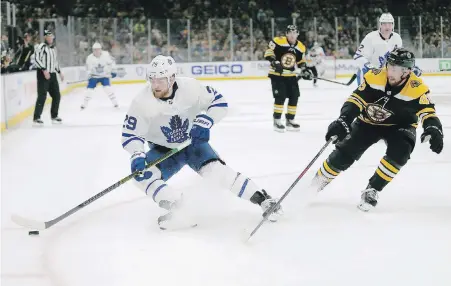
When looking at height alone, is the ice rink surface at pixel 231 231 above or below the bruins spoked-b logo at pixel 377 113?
below

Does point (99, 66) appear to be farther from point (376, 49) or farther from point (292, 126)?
point (376, 49)

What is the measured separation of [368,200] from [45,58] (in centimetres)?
517

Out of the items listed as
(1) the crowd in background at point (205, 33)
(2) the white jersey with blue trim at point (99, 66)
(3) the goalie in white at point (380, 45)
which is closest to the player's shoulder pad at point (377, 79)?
(3) the goalie in white at point (380, 45)

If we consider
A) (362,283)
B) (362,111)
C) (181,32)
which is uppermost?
(181,32)

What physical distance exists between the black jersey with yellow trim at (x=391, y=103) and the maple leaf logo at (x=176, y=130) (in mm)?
821

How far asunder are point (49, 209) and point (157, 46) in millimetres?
13442

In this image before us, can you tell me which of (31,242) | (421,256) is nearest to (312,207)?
(421,256)

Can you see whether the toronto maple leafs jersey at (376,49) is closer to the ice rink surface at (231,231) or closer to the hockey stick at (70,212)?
the ice rink surface at (231,231)

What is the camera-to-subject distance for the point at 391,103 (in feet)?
11.0

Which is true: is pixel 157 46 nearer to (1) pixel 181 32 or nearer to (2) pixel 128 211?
(1) pixel 181 32

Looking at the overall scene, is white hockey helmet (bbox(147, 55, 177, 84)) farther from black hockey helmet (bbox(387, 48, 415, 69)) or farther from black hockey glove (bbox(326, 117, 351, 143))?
black hockey helmet (bbox(387, 48, 415, 69))

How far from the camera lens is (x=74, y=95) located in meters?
12.4

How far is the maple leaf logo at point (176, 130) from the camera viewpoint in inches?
127

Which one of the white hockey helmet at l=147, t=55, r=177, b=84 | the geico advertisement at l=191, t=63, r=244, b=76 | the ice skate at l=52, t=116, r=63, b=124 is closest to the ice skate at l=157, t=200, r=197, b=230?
the white hockey helmet at l=147, t=55, r=177, b=84
